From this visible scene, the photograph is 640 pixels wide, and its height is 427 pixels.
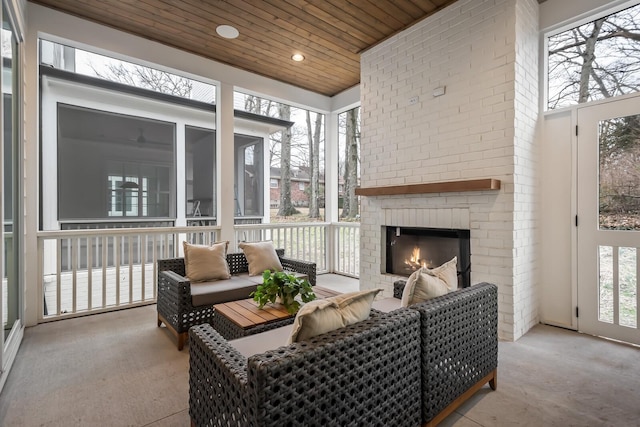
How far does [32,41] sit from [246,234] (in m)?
3.14

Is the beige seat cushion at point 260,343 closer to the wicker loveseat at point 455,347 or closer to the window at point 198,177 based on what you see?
the wicker loveseat at point 455,347

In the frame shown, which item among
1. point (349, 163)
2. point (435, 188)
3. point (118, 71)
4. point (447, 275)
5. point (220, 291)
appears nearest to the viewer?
point (447, 275)

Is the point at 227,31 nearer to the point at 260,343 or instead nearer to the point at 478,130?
the point at 478,130

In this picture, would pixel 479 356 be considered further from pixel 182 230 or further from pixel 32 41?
pixel 32 41

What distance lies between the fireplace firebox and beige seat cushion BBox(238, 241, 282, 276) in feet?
4.49

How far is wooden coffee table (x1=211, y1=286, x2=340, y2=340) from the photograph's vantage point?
2150 mm

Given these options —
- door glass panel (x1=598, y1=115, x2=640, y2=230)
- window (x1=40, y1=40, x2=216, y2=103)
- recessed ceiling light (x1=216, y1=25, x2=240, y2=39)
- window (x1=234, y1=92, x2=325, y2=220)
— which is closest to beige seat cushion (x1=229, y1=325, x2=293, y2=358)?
door glass panel (x1=598, y1=115, x2=640, y2=230)

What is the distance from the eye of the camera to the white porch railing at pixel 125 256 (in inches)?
136

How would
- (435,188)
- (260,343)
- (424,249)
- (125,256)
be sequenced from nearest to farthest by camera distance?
(260,343)
(435,188)
(424,249)
(125,256)

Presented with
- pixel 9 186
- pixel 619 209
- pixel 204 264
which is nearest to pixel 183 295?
pixel 204 264

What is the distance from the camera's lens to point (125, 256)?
463 centimetres

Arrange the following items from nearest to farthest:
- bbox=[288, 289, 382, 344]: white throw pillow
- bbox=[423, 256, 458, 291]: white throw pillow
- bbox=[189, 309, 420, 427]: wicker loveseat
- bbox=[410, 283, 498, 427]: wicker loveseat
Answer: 1. bbox=[189, 309, 420, 427]: wicker loveseat
2. bbox=[288, 289, 382, 344]: white throw pillow
3. bbox=[410, 283, 498, 427]: wicker loveseat
4. bbox=[423, 256, 458, 291]: white throw pillow

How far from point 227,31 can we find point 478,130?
115 inches

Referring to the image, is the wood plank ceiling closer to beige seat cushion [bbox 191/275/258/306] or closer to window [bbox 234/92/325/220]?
window [bbox 234/92/325/220]
